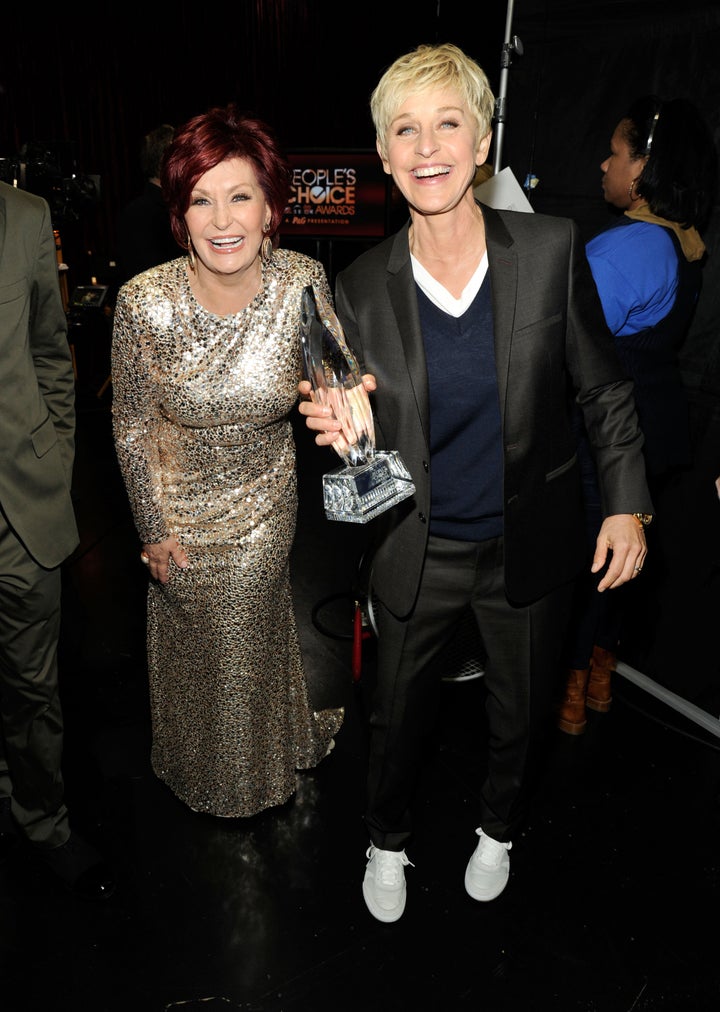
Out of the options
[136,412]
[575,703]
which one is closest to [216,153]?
[136,412]

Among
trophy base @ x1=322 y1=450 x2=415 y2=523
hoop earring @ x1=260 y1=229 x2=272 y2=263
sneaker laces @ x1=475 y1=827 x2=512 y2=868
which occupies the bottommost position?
sneaker laces @ x1=475 y1=827 x2=512 y2=868

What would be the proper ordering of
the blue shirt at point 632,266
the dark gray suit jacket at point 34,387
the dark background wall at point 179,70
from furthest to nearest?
1. the dark background wall at point 179,70
2. the blue shirt at point 632,266
3. the dark gray suit jacket at point 34,387

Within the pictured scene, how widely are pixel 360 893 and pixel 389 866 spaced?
14 centimetres

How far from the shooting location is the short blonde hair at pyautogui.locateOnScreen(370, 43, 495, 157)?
1591mm

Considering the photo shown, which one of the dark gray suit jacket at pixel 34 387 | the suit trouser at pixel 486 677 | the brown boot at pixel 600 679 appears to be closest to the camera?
the dark gray suit jacket at pixel 34 387

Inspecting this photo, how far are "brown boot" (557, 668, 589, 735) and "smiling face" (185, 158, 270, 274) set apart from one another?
1.79 meters

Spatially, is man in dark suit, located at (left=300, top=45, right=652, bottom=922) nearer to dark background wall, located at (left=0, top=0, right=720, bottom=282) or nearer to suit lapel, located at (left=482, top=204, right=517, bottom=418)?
suit lapel, located at (left=482, top=204, right=517, bottom=418)

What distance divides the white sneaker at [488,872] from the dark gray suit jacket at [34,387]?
131 cm

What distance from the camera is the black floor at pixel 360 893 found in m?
1.88

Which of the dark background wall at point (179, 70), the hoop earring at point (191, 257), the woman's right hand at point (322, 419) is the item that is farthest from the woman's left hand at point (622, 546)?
the dark background wall at point (179, 70)

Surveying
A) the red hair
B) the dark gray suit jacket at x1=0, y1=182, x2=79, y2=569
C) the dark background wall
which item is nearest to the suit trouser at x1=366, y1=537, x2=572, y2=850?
the dark gray suit jacket at x1=0, y1=182, x2=79, y2=569

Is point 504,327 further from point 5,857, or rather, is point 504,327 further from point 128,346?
point 5,857

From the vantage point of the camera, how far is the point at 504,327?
1.64m

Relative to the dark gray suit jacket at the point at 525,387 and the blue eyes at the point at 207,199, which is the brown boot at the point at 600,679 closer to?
the dark gray suit jacket at the point at 525,387
